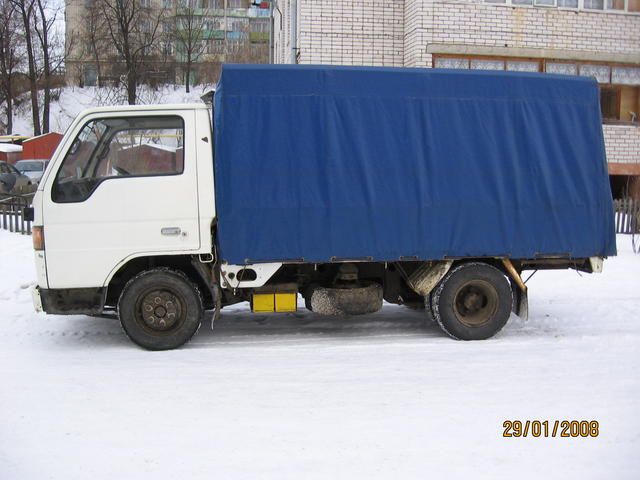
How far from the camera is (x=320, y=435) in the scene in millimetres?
4840

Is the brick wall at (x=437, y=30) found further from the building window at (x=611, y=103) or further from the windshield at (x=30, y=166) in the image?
the windshield at (x=30, y=166)

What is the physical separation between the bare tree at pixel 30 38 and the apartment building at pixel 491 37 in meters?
34.0

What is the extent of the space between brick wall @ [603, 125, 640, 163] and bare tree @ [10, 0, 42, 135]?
39.1 metres

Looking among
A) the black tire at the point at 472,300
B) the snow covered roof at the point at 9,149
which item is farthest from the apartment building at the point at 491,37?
the snow covered roof at the point at 9,149

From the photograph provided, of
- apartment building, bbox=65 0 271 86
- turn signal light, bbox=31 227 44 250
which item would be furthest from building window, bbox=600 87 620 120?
apartment building, bbox=65 0 271 86

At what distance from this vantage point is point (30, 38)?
47.3 meters

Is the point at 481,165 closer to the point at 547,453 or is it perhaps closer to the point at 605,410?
the point at 605,410

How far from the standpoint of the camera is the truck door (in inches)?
268

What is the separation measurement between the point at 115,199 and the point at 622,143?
51.3 ft

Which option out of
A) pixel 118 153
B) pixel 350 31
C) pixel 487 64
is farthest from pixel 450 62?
pixel 118 153

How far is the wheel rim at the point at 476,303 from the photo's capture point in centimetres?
754

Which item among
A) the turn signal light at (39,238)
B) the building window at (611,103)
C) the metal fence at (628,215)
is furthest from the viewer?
the building window at (611,103)

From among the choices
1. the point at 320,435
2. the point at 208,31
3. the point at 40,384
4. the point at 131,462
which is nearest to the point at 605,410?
the point at 320,435

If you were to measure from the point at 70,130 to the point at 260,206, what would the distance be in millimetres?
2078
